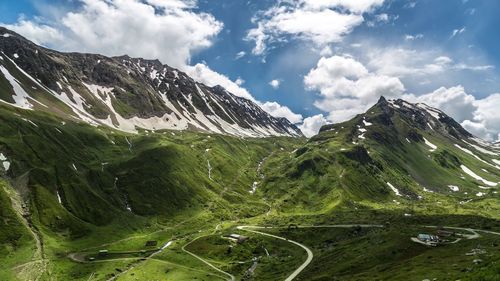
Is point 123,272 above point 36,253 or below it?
below

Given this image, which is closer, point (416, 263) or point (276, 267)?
point (416, 263)

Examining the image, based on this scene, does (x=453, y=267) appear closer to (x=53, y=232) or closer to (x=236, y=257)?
(x=236, y=257)

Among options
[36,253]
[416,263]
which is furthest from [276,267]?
[36,253]

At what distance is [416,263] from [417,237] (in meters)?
48.5

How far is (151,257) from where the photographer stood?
185250mm

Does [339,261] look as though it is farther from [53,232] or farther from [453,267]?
[53,232]

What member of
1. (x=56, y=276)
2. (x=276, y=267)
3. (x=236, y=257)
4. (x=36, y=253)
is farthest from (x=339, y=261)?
(x=36, y=253)

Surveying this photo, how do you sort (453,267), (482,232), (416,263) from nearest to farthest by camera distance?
1. (453,267)
2. (416,263)
3. (482,232)

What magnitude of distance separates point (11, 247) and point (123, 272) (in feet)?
163

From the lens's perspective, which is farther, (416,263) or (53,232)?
(53,232)

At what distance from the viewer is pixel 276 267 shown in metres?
165

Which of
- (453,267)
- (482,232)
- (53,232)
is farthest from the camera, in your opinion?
(53,232)

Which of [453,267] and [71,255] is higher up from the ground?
[71,255]

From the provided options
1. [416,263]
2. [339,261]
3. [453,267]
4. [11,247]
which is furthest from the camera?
[11,247]
